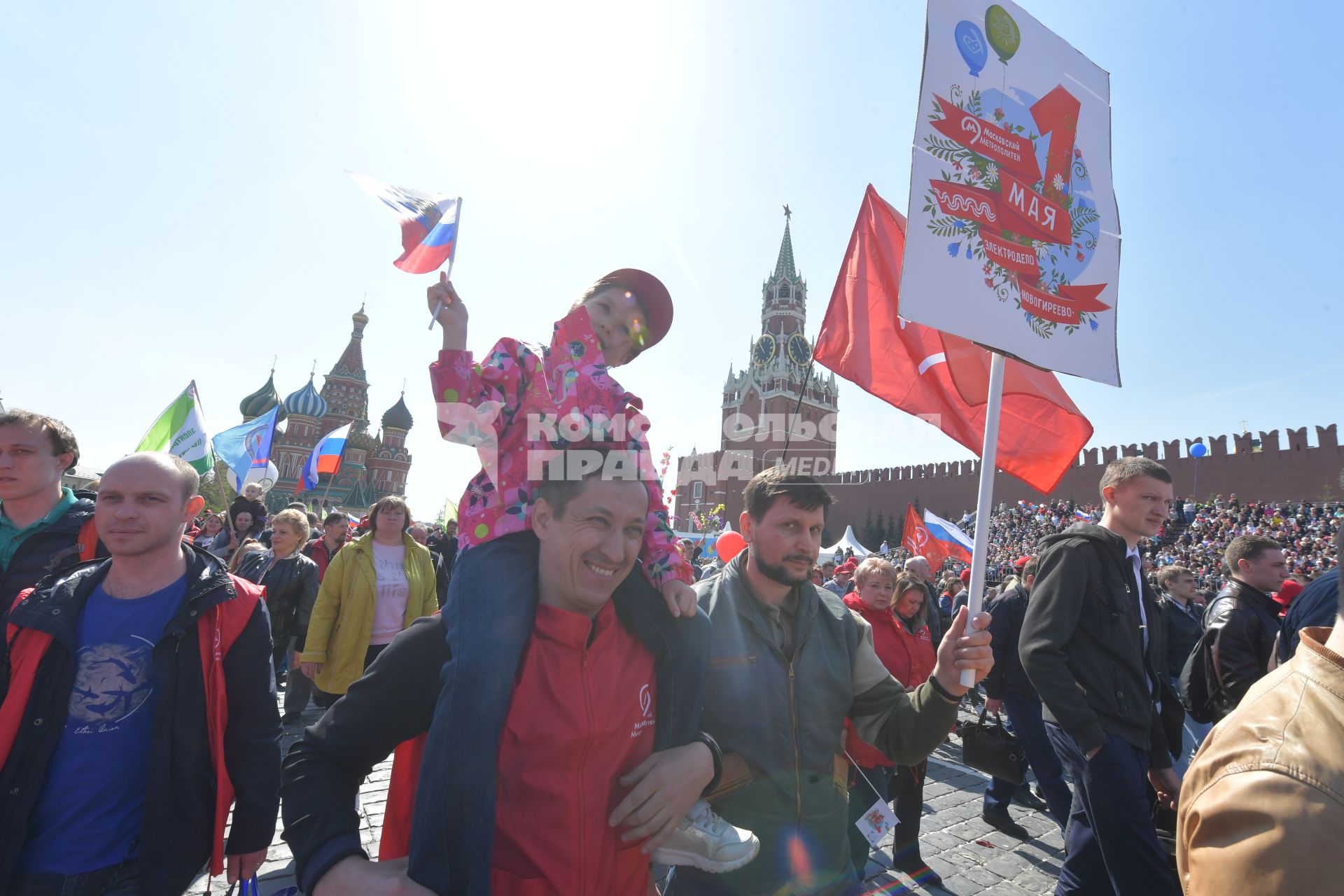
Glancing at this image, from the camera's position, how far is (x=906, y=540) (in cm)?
1120

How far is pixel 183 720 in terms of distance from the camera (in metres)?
1.79

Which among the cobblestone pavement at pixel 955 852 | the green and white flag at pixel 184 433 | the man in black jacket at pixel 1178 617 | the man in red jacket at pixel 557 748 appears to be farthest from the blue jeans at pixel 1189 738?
the green and white flag at pixel 184 433

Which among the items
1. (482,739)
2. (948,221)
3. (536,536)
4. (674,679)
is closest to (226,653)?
(536,536)

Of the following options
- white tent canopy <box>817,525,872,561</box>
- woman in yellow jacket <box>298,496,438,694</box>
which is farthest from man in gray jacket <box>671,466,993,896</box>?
white tent canopy <box>817,525,872,561</box>

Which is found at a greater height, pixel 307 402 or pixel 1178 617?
pixel 307 402

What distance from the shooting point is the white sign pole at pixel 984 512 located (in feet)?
5.77

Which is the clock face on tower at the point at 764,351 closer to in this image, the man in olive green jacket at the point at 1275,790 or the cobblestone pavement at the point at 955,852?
the cobblestone pavement at the point at 955,852

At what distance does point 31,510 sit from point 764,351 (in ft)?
185

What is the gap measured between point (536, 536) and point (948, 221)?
5.74 feet

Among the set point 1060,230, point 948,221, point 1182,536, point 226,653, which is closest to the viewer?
point 226,653

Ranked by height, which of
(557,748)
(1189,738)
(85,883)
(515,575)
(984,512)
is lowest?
(1189,738)

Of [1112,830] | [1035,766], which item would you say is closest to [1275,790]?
[1112,830]

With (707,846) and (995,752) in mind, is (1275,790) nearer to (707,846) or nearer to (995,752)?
(707,846)

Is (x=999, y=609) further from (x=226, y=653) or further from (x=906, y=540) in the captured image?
(x=906, y=540)
